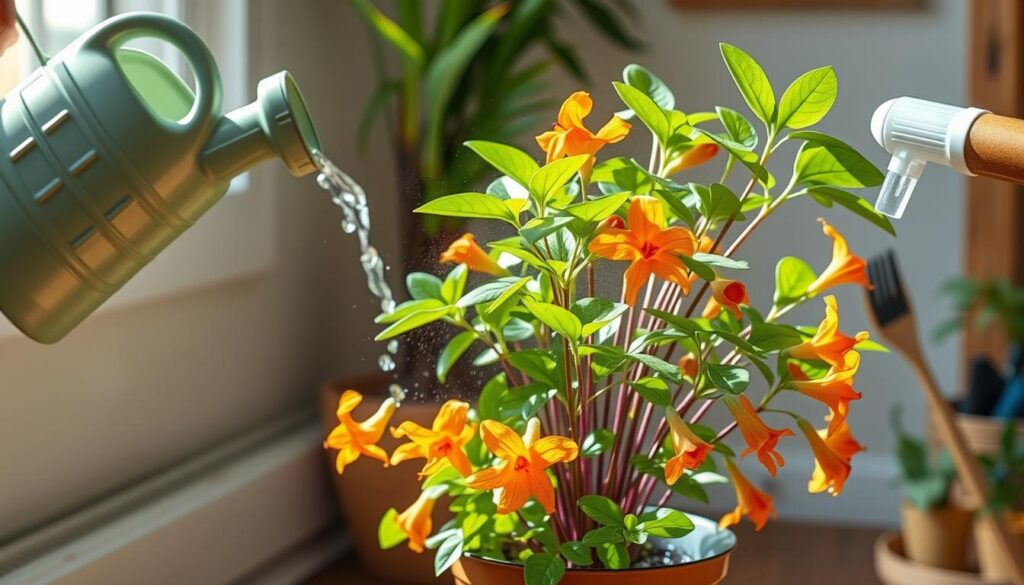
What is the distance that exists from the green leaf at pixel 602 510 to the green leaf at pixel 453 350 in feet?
0.42

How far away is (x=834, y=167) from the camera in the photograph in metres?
0.71

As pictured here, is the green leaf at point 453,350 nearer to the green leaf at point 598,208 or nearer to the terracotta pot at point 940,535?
the green leaf at point 598,208

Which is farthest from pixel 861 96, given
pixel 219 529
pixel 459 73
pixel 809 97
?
pixel 809 97

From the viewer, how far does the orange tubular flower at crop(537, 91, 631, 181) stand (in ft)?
2.29

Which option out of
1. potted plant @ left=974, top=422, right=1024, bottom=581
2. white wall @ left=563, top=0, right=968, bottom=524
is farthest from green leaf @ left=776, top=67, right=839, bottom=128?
white wall @ left=563, top=0, right=968, bottom=524

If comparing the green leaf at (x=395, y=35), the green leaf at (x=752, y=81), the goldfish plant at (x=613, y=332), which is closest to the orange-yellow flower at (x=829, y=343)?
the goldfish plant at (x=613, y=332)

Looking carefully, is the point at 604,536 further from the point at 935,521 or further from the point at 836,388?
the point at 935,521

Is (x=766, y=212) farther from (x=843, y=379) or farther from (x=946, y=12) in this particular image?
(x=946, y=12)

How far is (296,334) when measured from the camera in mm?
1726

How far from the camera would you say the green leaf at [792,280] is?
777 mm

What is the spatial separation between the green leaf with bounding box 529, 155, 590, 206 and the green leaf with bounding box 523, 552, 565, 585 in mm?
195

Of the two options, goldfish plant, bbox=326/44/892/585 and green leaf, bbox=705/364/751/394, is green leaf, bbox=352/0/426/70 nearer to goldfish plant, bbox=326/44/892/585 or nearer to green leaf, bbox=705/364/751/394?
goldfish plant, bbox=326/44/892/585

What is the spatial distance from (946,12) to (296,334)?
1.05 metres

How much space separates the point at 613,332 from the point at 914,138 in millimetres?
199
